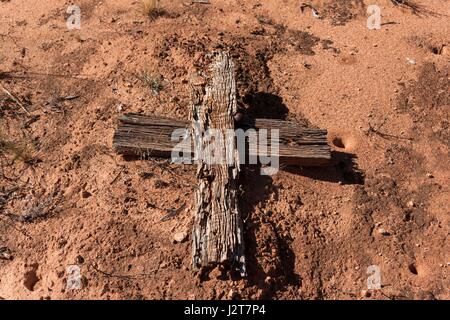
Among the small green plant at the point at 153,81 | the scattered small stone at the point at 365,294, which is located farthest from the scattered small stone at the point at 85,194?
the scattered small stone at the point at 365,294

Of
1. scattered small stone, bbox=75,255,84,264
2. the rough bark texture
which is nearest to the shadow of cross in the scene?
the rough bark texture

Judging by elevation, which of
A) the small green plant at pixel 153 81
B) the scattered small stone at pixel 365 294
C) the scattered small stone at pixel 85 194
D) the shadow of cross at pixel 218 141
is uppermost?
the small green plant at pixel 153 81

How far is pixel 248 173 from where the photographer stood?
3.91 meters

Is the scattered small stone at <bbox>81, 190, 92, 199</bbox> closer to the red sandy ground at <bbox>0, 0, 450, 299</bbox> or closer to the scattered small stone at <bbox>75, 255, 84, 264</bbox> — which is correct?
the red sandy ground at <bbox>0, 0, 450, 299</bbox>

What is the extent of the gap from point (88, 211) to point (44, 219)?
0.38 metres

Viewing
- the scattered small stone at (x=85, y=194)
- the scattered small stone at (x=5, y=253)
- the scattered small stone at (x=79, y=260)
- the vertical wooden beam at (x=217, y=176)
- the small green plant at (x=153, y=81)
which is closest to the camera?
the vertical wooden beam at (x=217, y=176)

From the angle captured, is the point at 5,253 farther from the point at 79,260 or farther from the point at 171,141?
the point at 171,141

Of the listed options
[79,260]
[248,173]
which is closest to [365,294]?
[248,173]

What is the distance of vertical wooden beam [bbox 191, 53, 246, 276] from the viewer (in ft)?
11.0

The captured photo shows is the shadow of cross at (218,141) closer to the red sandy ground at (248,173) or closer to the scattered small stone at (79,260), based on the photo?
the red sandy ground at (248,173)

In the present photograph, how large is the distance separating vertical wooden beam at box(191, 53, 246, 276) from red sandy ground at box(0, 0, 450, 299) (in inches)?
6.2

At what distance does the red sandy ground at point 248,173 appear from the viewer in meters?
3.52

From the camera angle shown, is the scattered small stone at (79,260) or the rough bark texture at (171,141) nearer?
the scattered small stone at (79,260)

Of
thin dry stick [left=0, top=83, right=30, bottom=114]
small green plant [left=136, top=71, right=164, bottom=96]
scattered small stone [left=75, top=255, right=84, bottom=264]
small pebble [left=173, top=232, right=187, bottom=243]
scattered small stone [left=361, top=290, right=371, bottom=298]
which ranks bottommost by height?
scattered small stone [left=361, top=290, right=371, bottom=298]
